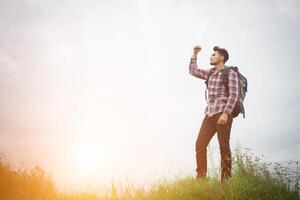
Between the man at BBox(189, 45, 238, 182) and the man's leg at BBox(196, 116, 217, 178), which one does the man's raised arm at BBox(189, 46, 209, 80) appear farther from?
the man's leg at BBox(196, 116, 217, 178)

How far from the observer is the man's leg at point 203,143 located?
820cm

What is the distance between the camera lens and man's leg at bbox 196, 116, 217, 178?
820 cm

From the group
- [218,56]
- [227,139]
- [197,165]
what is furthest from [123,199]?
[218,56]

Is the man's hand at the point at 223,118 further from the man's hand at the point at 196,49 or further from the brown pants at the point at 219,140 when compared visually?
the man's hand at the point at 196,49

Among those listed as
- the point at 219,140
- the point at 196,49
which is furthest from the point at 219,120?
the point at 196,49

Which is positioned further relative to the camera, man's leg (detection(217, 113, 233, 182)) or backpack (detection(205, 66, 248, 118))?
backpack (detection(205, 66, 248, 118))

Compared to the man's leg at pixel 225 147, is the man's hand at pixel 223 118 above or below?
above

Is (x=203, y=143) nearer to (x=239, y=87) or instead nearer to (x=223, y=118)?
(x=223, y=118)

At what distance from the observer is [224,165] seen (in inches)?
320

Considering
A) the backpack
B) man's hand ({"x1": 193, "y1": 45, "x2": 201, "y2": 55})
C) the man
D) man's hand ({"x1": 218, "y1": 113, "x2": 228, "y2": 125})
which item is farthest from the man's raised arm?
man's hand ({"x1": 218, "y1": 113, "x2": 228, "y2": 125})

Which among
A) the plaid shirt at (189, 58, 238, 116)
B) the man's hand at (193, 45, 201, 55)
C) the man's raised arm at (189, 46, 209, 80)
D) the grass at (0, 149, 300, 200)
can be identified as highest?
the man's hand at (193, 45, 201, 55)

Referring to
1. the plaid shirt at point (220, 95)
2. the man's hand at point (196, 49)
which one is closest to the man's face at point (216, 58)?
the plaid shirt at point (220, 95)

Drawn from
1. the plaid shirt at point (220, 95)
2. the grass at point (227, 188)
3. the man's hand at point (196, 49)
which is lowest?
the grass at point (227, 188)

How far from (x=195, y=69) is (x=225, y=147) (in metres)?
1.89
